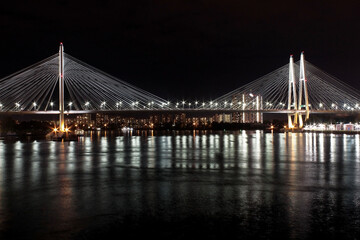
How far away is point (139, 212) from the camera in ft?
21.9

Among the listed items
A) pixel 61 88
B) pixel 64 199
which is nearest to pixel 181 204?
pixel 64 199

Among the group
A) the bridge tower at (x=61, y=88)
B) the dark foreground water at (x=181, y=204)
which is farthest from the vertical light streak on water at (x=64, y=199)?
the bridge tower at (x=61, y=88)

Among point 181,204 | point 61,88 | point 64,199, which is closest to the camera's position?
point 181,204

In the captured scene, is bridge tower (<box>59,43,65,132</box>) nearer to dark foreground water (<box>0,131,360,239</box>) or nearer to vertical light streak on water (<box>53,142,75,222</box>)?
dark foreground water (<box>0,131,360,239</box>)

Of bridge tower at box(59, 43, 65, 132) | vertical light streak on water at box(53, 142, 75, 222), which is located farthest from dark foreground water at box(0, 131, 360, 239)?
bridge tower at box(59, 43, 65, 132)

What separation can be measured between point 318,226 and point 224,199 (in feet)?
7.36

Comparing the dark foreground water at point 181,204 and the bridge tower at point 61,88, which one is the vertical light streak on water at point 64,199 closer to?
the dark foreground water at point 181,204

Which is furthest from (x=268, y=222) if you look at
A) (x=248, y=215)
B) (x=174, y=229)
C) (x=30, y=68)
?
(x=30, y=68)

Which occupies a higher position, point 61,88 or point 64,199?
point 61,88

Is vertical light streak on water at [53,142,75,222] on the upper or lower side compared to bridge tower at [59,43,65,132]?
lower

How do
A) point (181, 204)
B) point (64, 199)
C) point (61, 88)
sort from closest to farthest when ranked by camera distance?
point (181, 204) → point (64, 199) → point (61, 88)

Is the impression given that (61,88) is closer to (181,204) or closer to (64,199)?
(64,199)

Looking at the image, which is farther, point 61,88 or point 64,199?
point 61,88

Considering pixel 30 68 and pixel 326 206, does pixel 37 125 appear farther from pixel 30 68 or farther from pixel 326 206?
pixel 326 206
